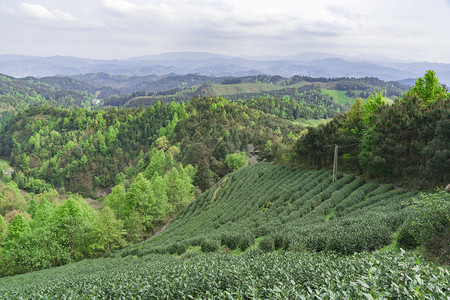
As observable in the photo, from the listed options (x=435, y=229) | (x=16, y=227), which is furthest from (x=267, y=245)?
(x=16, y=227)

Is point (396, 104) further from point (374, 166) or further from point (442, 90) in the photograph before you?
point (442, 90)

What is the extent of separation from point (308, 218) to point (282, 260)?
14.1 m

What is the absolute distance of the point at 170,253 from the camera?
24.2 meters

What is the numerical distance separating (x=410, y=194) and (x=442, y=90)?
914 inches

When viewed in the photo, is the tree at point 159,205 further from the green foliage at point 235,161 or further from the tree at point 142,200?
the green foliage at point 235,161


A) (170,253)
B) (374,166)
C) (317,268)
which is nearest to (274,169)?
(374,166)

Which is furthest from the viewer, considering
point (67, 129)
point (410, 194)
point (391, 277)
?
point (67, 129)

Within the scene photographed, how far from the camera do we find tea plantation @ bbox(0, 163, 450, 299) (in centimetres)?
561

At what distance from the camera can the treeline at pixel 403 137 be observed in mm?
24484

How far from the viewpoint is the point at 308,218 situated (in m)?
23.2

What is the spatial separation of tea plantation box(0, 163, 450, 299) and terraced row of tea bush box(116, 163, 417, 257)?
76mm

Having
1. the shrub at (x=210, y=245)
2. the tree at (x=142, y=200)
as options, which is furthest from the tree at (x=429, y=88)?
the tree at (x=142, y=200)

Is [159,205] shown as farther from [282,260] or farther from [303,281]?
[303,281]

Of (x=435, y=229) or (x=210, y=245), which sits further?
(x=210, y=245)
